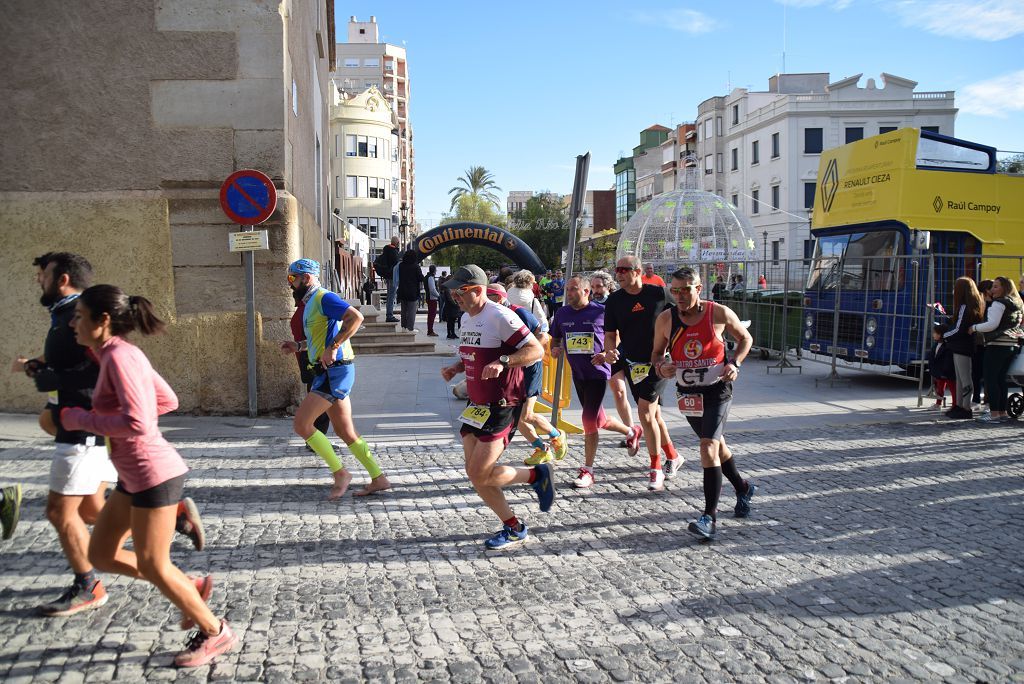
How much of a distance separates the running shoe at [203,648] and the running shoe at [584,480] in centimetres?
349

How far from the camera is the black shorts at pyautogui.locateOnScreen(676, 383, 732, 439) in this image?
556cm

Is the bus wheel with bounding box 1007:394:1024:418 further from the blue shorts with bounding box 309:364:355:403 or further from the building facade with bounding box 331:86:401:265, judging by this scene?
the building facade with bounding box 331:86:401:265

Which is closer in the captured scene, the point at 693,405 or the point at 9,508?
the point at 9,508

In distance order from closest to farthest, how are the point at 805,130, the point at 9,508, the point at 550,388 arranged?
the point at 9,508
the point at 550,388
the point at 805,130

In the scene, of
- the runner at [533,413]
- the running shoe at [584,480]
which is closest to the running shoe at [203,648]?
the runner at [533,413]

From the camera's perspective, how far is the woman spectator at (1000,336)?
972 cm

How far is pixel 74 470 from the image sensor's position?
4.09 metres

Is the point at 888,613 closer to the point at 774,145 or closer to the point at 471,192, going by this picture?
the point at 774,145

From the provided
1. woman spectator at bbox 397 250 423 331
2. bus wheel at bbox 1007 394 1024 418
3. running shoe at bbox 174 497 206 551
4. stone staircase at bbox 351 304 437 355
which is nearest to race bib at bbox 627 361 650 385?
running shoe at bbox 174 497 206 551

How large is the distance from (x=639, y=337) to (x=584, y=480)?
125 centimetres

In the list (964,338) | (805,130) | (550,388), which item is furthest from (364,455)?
(805,130)

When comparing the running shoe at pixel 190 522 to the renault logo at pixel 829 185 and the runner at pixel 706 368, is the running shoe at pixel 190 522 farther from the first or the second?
the renault logo at pixel 829 185

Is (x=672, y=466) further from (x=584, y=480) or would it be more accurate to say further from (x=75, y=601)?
(x=75, y=601)

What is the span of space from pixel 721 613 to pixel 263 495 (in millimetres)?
3669
